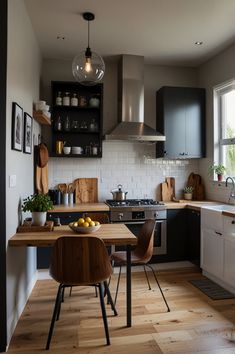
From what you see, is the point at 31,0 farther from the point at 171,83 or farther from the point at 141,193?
the point at 141,193

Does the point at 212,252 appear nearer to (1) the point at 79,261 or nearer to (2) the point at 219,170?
(2) the point at 219,170

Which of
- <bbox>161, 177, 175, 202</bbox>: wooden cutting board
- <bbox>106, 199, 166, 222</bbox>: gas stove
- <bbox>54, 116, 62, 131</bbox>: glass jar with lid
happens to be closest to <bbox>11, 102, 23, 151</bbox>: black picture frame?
<bbox>54, 116, 62, 131</bbox>: glass jar with lid

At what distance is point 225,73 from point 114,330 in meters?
3.43

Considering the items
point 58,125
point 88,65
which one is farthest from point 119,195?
point 88,65

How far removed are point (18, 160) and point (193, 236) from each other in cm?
243

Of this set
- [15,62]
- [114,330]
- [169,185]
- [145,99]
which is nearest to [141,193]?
[169,185]

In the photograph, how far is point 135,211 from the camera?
3.76 m

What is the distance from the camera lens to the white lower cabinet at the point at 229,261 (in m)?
2.98

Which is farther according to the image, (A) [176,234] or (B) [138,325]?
(A) [176,234]

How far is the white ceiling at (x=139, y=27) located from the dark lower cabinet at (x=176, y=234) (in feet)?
7.24

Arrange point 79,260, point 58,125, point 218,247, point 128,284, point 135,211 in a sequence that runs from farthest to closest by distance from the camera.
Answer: point 58,125 < point 135,211 < point 218,247 < point 128,284 < point 79,260

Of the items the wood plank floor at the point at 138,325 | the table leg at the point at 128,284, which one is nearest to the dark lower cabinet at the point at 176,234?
the wood plank floor at the point at 138,325

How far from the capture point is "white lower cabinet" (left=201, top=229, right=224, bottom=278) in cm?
322

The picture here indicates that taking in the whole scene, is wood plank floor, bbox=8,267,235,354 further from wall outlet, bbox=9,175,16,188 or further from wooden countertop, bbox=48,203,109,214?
wall outlet, bbox=9,175,16,188
